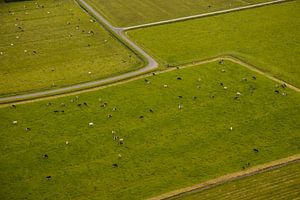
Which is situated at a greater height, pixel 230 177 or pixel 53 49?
pixel 230 177

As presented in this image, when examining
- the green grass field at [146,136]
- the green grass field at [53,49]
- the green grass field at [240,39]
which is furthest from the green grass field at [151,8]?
the green grass field at [146,136]

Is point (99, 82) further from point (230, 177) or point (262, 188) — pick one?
point (262, 188)

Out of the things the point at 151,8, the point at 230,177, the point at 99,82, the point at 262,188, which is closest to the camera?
the point at 262,188

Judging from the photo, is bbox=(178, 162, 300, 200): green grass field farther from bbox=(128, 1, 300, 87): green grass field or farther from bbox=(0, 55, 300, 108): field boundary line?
bbox=(128, 1, 300, 87): green grass field

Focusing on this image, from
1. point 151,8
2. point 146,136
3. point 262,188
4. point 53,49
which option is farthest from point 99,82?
point 151,8

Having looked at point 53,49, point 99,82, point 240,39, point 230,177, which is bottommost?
point 53,49

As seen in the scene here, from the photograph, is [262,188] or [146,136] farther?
[146,136]

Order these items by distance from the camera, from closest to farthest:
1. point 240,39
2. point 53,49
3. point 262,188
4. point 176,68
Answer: point 262,188, point 176,68, point 53,49, point 240,39

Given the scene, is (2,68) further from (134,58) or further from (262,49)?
(262,49)
